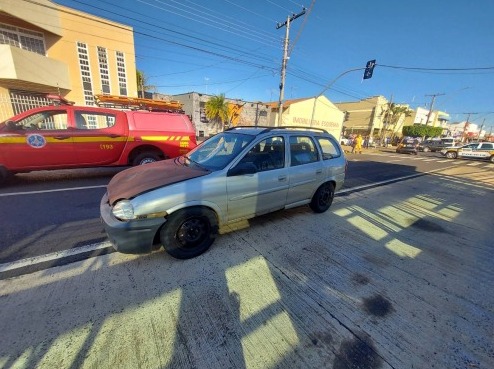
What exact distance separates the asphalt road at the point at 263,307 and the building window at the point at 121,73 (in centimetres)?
1581

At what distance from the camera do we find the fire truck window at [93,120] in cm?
587

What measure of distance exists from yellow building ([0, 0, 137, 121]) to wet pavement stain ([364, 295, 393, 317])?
16304 millimetres

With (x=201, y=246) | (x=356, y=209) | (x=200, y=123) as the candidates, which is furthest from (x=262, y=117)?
(x=201, y=246)

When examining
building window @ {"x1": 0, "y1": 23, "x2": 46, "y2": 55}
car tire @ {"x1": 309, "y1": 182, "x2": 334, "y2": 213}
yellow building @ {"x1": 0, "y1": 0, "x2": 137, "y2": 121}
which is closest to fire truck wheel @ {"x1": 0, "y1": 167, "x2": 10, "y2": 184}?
car tire @ {"x1": 309, "y1": 182, "x2": 334, "y2": 213}

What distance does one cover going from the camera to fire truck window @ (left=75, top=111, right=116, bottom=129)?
19.3 ft

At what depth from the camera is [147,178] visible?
9.59ft

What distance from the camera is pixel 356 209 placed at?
5.26 m

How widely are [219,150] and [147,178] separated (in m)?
1.20

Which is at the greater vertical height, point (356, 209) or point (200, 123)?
point (200, 123)

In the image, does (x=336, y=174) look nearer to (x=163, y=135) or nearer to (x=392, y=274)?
(x=392, y=274)

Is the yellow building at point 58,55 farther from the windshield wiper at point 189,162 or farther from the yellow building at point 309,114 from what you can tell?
the yellow building at point 309,114

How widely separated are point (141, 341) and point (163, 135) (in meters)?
5.95

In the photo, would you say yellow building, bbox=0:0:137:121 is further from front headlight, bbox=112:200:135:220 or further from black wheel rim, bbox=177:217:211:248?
black wheel rim, bbox=177:217:211:248

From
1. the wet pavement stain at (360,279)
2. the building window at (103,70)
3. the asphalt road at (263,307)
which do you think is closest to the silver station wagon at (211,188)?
the asphalt road at (263,307)
